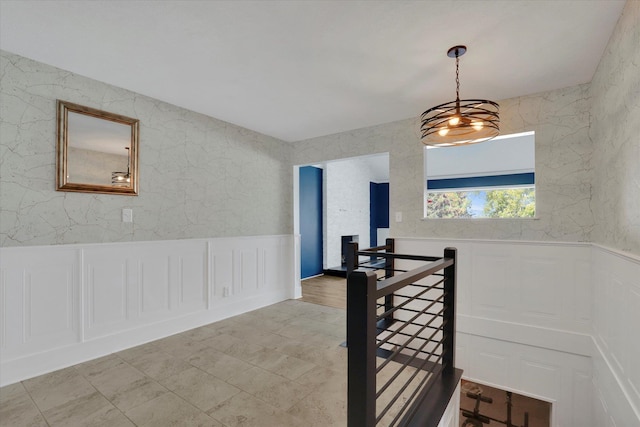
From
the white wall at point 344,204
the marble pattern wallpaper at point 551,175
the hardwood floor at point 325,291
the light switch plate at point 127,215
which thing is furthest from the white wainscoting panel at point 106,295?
the white wall at point 344,204

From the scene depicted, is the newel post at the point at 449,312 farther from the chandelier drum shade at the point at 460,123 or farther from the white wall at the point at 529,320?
the white wall at the point at 529,320

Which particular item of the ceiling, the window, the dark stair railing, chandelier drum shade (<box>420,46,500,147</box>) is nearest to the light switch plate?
the ceiling

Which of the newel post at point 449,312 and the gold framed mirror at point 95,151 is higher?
the gold framed mirror at point 95,151

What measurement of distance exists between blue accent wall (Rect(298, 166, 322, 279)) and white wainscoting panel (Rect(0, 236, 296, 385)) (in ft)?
7.56

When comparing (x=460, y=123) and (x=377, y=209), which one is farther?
(x=377, y=209)

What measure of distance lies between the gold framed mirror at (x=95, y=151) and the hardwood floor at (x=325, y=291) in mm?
2959

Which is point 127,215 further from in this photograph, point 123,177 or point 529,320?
point 529,320

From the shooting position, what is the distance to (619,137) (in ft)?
6.54

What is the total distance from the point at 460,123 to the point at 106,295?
3.38 metres

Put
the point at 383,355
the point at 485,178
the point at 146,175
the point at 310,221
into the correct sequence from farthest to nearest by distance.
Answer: the point at 485,178 < the point at 310,221 < the point at 146,175 < the point at 383,355

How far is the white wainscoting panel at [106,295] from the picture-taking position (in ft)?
7.70

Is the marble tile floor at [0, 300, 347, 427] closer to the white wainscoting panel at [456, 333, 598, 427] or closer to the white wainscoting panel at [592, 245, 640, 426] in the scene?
the white wainscoting panel at [456, 333, 598, 427]

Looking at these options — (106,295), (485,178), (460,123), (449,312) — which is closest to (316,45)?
(460,123)

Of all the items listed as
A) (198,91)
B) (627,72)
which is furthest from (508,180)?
(198,91)
